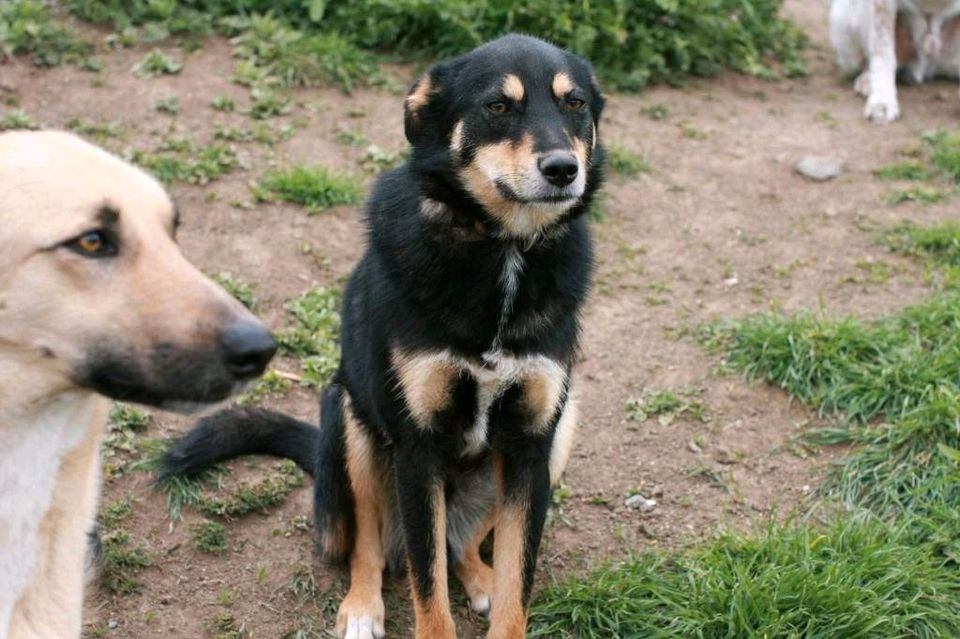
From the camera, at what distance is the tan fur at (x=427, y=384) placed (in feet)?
10.3

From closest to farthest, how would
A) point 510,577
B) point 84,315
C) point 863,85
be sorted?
point 84,315 → point 510,577 → point 863,85

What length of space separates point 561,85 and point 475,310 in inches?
30.4

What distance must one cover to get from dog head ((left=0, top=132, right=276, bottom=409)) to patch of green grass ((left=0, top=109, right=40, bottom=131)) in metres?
3.61

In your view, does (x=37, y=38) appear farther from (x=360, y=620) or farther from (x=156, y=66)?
(x=360, y=620)

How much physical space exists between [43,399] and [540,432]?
147 centimetres

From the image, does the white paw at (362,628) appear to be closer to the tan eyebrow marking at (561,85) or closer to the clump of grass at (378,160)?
the tan eyebrow marking at (561,85)

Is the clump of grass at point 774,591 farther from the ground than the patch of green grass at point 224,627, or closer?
farther from the ground

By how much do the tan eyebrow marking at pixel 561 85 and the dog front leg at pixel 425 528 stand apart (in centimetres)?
114

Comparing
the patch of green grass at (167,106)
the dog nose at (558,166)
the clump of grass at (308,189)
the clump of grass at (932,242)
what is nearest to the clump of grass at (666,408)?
the dog nose at (558,166)

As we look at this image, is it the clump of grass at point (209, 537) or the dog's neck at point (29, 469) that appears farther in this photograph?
the clump of grass at point (209, 537)

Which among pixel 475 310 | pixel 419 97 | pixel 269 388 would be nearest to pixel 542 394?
pixel 475 310

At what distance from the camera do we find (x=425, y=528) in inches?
126

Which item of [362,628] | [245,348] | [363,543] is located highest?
[245,348]

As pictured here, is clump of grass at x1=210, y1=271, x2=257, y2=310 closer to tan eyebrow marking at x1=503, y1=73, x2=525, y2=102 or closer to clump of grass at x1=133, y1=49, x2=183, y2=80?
clump of grass at x1=133, y1=49, x2=183, y2=80
